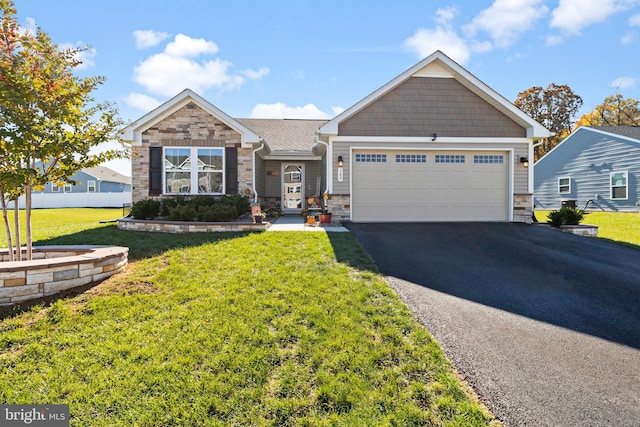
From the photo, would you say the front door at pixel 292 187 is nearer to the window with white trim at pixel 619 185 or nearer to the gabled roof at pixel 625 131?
the window with white trim at pixel 619 185

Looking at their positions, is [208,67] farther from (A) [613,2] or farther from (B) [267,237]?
(A) [613,2]

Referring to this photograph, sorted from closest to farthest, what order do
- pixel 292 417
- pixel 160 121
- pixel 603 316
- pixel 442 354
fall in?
pixel 292 417 → pixel 442 354 → pixel 603 316 → pixel 160 121

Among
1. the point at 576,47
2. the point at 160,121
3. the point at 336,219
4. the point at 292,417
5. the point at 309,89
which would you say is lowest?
the point at 292,417

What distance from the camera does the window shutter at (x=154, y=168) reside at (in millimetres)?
11125

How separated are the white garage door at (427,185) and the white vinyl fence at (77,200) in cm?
2225

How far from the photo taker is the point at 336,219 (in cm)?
1041

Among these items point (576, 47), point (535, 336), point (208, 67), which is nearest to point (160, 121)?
point (208, 67)

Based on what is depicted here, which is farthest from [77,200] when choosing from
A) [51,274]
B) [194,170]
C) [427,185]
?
[427,185]

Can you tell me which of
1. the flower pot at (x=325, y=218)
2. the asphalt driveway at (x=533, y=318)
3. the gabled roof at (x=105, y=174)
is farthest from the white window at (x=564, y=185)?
the gabled roof at (x=105, y=174)

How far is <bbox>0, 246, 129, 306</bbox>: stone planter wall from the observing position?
3.93m

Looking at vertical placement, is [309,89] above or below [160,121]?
above

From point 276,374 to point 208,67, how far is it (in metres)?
13.3

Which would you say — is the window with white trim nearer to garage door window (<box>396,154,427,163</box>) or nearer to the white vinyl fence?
garage door window (<box>396,154,427,163</box>)

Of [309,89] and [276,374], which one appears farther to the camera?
[309,89]
